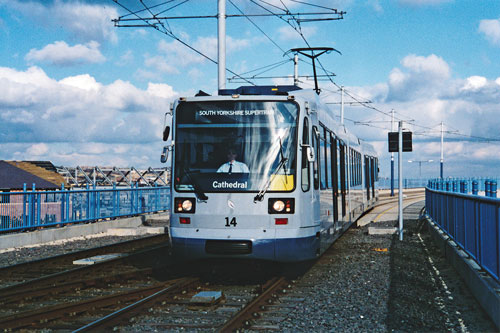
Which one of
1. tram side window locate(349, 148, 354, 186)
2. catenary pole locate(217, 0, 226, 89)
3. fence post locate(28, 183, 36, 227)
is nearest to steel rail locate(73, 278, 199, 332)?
fence post locate(28, 183, 36, 227)

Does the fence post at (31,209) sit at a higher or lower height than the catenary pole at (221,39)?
lower

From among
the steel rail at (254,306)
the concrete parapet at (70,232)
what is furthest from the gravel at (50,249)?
the steel rail at (254,306)

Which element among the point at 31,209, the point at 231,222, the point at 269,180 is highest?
the point at 269,180

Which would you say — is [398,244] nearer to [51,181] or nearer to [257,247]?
[257,247]

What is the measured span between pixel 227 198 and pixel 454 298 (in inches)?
142

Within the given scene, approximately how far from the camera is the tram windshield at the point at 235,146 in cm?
948

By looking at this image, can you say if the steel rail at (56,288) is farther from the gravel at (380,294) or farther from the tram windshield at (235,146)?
the gravel at (380,294)

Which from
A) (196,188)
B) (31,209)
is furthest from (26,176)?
(196,188)

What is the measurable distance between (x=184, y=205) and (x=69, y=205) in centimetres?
1149

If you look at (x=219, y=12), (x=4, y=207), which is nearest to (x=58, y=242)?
(x=4, y=207)

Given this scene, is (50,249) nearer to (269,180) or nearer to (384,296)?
(269,180)

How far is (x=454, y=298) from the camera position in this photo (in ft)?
29.7

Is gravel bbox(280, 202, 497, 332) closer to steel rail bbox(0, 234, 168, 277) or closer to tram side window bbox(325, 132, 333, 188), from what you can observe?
tram side window bbox(325, 132, 333, 188)

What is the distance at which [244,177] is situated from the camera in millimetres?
9461
